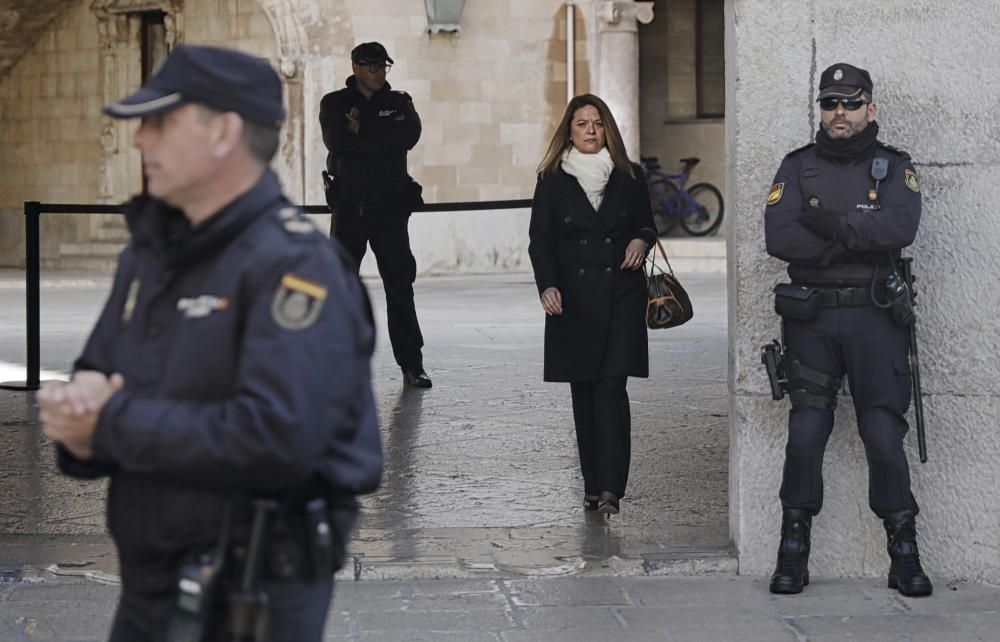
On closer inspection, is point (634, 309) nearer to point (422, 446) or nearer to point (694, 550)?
point (694, 550)

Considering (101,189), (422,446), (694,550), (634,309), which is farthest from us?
(101,189)

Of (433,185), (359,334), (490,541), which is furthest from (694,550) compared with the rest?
(433,185)

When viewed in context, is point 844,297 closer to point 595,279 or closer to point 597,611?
point 597,611

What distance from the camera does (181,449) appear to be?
2.50 meters

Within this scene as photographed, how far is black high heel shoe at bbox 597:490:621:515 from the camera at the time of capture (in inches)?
258

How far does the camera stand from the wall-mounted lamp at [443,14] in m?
18.8

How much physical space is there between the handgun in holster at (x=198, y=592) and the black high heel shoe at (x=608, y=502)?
4035 mm

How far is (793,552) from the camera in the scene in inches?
219

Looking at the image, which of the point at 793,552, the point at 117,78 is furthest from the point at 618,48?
the point at 793,552

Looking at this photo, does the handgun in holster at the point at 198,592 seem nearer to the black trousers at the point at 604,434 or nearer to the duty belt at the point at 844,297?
the duty belt at the point at 844,297

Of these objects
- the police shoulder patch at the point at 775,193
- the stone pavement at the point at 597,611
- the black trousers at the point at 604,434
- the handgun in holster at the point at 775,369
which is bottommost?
the stone pavement at the point at 597,611

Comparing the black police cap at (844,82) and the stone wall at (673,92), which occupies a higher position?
the stone wall at (673,92)

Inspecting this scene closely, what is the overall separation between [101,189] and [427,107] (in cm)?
476

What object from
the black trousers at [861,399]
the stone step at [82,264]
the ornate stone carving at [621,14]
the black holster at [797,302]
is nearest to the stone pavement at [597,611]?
the black trousers at [861,399]
